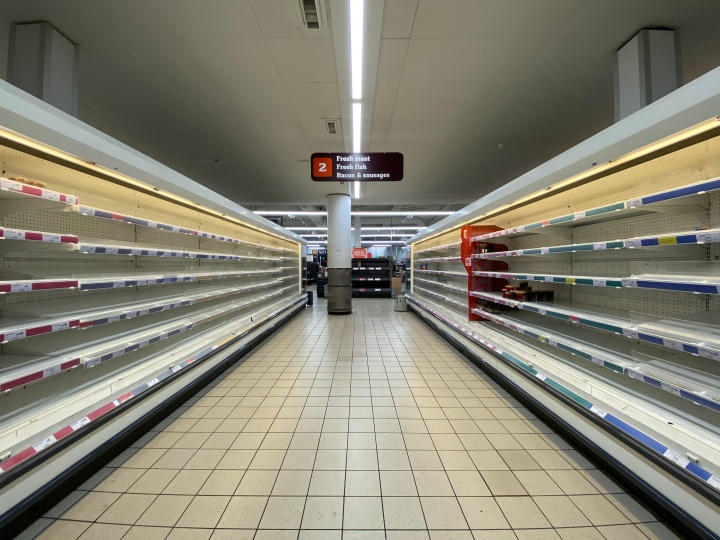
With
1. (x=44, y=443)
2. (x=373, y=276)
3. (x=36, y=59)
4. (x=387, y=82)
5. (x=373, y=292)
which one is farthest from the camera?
(x=373, y=292)

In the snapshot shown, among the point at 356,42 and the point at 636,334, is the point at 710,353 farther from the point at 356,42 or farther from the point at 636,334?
the point at 356,42

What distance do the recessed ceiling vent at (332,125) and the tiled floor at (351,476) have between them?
13.2 feet

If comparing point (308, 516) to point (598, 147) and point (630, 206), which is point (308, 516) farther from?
point (598, 147)

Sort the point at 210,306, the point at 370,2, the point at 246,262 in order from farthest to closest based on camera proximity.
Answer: the point at 246,262, the point at 210,306, the point at 370,2

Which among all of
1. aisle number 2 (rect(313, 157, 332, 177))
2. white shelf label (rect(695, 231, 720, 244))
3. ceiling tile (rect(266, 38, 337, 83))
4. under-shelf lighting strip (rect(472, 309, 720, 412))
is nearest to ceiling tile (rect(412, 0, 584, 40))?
ceiling tile (rect(266, 38, 337, 83))

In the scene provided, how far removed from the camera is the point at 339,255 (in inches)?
349

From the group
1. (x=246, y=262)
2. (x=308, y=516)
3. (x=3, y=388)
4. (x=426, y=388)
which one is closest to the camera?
(x=3, y=388)

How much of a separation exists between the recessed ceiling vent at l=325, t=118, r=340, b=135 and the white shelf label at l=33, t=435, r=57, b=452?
4793 millimetres

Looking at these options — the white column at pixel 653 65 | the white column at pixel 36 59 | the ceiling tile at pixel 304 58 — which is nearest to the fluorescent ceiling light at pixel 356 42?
the ceiling tile at pixel 304 58

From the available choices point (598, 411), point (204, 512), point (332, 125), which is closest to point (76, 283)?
point (204, 512)

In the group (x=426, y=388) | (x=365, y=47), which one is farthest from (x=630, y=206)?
(x=365, y=47)

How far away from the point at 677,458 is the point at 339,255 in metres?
7.81

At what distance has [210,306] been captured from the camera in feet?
15.4

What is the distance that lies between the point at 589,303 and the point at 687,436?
176 cm
